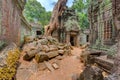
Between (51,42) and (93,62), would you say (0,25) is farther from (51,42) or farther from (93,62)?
(51,42)

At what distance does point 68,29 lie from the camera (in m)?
21.2

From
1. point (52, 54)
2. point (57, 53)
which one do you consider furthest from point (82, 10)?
point (52, 54)

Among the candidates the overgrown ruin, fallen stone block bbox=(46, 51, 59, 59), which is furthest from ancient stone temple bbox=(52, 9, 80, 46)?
fallen stone block bbox=(46, 51, 59, 59)

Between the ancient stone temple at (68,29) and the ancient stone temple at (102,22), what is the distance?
23.3 feet

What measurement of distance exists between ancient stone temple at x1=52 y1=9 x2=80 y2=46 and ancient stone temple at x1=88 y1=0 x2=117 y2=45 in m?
7.09

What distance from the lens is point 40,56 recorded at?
9.67 m

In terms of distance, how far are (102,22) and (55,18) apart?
9184mm

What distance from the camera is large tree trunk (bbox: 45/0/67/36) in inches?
782

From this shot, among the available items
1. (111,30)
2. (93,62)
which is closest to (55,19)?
(111,30)

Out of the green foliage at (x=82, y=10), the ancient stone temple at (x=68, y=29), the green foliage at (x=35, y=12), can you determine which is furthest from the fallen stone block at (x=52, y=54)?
the green foliage at (x=35, y=12)

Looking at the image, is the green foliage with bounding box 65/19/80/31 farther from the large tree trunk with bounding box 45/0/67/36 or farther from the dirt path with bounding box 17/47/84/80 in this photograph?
the dirt path with bounding box 17/47/84/80

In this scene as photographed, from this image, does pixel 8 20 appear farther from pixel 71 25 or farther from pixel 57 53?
pixel 71 25

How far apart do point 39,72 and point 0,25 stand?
3629 mm

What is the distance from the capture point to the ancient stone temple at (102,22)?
35.7ft
